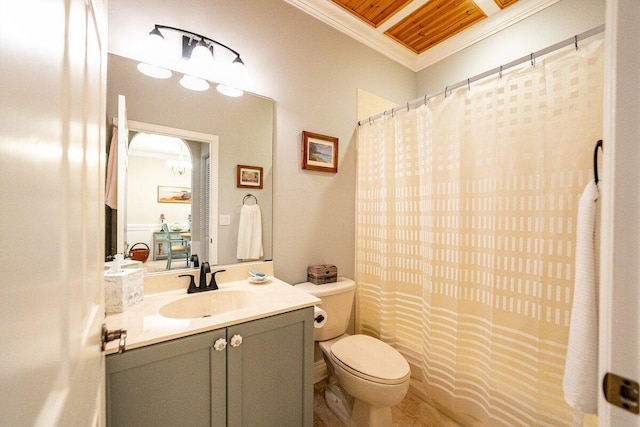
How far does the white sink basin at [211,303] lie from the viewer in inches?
50.0

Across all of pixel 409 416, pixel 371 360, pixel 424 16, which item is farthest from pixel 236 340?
pixel 424 16

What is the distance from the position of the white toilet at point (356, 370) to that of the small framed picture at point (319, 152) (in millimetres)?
867

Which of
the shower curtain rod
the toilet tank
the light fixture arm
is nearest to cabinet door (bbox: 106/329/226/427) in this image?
the toilet tank

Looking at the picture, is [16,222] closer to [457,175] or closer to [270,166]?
[270,166]

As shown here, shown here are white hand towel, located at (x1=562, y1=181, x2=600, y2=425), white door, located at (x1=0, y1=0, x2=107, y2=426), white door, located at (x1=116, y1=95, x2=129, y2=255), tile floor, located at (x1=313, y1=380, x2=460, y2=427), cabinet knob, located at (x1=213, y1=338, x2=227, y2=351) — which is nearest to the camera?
white door, located at (x1=0, y1=0, x2=107, y2=426)

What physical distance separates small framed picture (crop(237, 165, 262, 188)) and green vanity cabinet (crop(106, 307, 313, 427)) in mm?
855

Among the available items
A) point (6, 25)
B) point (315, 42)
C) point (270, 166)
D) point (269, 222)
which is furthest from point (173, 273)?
point (315, 42)

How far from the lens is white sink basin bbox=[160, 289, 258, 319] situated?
1.27m

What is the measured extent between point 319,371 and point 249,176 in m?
1.50

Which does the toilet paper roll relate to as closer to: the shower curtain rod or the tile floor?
the tile floor

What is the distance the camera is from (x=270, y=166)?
170 centimetres

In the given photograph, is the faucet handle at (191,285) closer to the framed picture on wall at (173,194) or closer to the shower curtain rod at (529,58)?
the framed picture on wall at (173,194)

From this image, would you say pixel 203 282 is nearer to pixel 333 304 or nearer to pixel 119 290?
pixel 119 290

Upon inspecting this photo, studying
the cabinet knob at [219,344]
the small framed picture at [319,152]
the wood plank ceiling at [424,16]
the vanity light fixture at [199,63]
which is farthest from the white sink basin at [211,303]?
the wood plank ceiling at [424,16]
